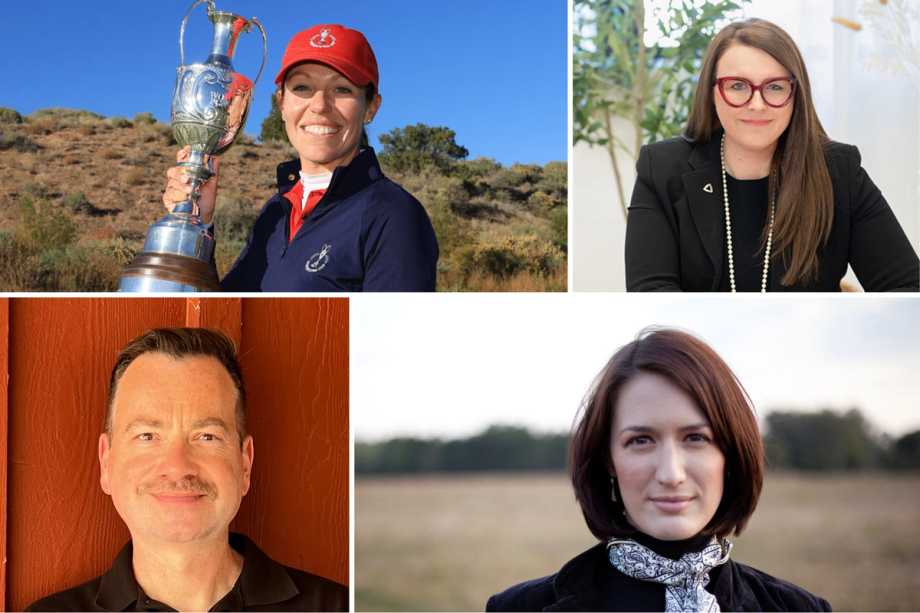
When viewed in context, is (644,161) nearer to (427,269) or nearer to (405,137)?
(427,269)

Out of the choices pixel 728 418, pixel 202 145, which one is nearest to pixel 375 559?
pixel 728 418

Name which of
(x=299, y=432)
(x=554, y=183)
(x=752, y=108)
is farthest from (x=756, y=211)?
(x=299, y=432)

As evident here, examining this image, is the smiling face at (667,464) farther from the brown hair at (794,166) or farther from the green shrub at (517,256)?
the green shrub at (517,256)

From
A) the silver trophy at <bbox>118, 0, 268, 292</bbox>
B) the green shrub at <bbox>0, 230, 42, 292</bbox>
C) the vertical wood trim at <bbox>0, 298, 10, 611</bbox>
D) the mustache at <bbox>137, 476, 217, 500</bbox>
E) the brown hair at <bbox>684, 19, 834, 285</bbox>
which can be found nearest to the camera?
the mustache at <bbox>137, 476, 217, 500</bbox>

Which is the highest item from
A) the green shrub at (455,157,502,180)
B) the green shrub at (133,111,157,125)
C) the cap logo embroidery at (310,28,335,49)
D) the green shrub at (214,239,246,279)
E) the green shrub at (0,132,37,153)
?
the green shrub at (133,111,157,125)

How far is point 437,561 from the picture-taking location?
221cm

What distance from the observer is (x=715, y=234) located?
84.4 inches

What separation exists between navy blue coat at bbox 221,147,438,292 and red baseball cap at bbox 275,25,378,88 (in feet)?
0.69

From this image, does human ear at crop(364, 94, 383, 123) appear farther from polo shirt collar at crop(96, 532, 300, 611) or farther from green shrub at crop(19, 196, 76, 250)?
green shrub at crop(19, 196, 76, 250)

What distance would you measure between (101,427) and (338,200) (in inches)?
31.6

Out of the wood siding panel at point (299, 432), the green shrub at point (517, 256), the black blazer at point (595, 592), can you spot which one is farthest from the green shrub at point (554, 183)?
the black blazer at point (595, 592)

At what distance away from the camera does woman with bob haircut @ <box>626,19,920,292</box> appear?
211 centimetres

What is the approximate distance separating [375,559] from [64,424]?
32.1 inches

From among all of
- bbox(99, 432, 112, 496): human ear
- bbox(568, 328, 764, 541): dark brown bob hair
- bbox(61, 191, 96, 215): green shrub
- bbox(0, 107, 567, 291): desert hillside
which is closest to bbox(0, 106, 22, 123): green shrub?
bbox(0, 107, 567, 291): desert hillside
